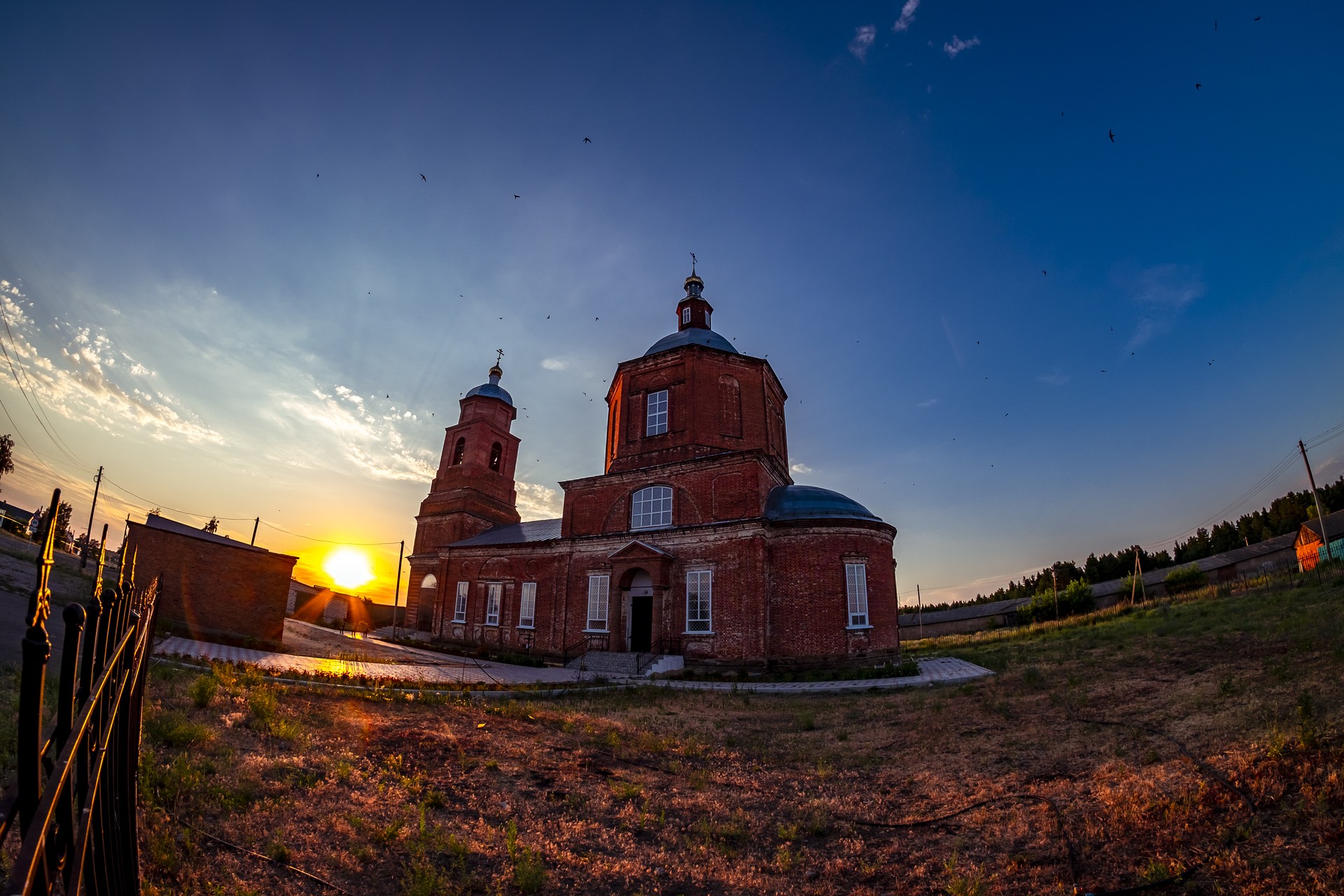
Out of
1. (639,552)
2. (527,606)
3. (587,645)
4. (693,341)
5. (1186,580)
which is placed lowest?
(587,645)

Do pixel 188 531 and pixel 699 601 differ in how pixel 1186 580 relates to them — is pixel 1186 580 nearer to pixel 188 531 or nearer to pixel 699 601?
pixel 699 601

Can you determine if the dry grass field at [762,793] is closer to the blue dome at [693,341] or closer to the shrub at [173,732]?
the shrub at [173,732]

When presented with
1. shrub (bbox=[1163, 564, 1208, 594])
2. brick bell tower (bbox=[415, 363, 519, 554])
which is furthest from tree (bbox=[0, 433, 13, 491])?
shrub (bbox=[1163, 564, 1208, 594])

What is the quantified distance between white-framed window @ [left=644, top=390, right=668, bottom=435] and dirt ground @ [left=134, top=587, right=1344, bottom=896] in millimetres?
15148

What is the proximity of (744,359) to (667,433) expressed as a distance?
453 centimetres

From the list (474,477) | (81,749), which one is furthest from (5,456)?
(81,749)

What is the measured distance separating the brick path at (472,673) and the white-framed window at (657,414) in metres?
9.79

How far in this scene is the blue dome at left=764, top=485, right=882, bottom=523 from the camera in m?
21.3

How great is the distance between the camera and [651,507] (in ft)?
77.8

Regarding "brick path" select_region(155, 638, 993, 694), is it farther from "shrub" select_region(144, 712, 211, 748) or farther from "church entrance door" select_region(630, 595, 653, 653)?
"shrub" select_region(144, 712, 211, 748)

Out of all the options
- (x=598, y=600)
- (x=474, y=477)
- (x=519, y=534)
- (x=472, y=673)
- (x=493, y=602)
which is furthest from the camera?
(x=474, y=477)

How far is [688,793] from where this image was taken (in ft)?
24.6

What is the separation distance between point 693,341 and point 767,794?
2072 cm

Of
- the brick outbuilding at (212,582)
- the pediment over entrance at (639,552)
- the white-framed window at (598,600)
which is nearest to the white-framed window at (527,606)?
the white-framed window at (598,600)
